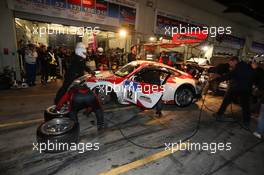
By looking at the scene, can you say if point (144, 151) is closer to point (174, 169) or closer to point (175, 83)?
point (174, 169)

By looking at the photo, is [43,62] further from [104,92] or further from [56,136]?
[56,136]

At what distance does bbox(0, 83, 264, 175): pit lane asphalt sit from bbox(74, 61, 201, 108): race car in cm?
53

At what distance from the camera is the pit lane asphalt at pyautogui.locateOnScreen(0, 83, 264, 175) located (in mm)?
2775

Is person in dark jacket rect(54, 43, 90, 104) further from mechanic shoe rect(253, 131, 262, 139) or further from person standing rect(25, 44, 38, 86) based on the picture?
person standing rect(25, 44, 38, 86)

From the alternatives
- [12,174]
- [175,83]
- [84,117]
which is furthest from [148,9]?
[12,174]

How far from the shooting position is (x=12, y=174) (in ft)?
8.31

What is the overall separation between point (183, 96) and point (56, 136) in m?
4.43

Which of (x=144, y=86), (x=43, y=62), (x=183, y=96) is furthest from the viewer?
(x=43, y=62)

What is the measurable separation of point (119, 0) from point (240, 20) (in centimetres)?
1755

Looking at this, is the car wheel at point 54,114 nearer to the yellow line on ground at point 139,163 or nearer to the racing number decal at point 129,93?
the yellow line on ground at point 139,163

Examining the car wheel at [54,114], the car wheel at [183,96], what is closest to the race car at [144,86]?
the car wheel at [183,96]

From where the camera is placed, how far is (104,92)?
5383 mm

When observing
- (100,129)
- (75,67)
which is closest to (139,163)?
(100,129)

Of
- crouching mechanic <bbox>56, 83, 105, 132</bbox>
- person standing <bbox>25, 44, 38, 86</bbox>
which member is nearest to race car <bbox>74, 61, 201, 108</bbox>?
crouching mechanic <bbox>56, 83, 105, 132</bbox>
